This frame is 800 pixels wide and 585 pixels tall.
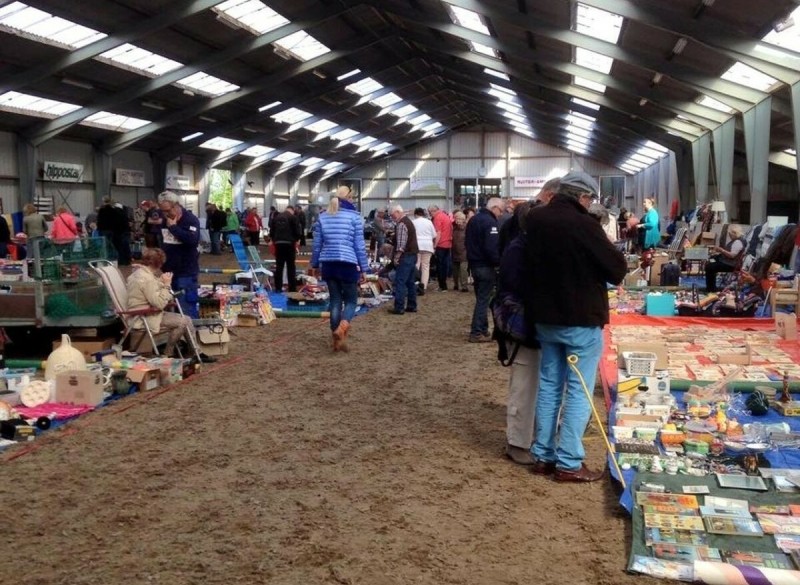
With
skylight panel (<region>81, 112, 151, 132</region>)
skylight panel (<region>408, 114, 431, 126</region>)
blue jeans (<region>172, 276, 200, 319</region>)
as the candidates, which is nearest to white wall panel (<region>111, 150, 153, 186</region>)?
skylight panel (<region>81, 112, 151, 132</region>)

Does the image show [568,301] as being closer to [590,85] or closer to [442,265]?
[442,265]

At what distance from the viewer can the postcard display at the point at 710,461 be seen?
316cm

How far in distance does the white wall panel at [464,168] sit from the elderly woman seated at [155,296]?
3249 cm

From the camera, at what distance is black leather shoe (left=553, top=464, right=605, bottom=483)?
4.16 m

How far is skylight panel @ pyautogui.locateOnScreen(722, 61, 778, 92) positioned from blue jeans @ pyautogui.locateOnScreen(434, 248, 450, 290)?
17.8 ft

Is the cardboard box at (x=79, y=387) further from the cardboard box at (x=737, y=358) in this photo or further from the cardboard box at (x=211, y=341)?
the cardboard box at (x=737, y=358)

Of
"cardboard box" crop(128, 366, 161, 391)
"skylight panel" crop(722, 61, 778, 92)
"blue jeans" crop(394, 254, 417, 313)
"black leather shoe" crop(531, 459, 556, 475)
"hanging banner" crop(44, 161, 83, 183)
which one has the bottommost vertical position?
"black leather shoe" crop(531, 459, 556, 475)

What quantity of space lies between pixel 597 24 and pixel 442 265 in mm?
4647

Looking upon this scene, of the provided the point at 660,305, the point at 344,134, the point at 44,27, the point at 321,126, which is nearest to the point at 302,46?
the point at 44,27

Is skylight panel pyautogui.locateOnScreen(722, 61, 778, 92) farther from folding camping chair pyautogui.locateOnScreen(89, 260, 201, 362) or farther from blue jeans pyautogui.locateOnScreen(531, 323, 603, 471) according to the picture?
blue jeans pyautogui.locateOnScreen(531, 323, 603, 471)

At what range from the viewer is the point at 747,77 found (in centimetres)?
1370

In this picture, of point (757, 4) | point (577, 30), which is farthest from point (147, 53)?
point (757, 4)

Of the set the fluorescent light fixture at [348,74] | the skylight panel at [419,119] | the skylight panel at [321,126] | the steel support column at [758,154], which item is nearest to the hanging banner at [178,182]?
the skylight panel at [321,126]

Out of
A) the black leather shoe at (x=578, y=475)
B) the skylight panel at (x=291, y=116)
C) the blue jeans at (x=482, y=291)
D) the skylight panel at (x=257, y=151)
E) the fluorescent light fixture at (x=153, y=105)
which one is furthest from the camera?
the skylight panel at (x=257, y=151)
